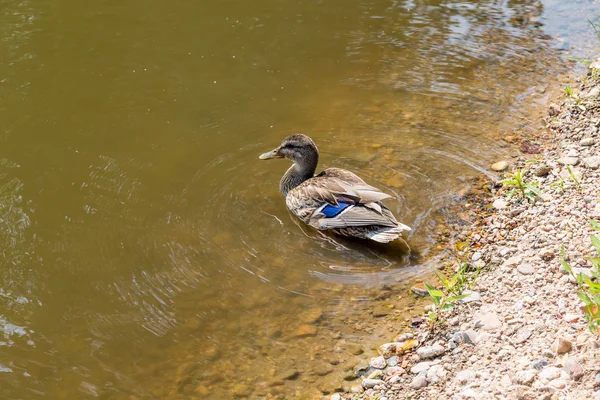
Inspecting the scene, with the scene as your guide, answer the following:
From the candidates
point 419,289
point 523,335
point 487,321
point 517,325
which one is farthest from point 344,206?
point 523,335

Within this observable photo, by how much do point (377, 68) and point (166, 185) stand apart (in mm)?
4131

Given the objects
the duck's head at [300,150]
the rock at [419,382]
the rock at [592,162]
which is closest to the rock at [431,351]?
the rock at [419,382]

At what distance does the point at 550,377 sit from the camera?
3.64 m

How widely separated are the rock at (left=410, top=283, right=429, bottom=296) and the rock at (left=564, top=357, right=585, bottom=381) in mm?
1749

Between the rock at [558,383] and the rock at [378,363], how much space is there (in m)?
1.32

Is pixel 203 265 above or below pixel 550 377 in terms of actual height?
below

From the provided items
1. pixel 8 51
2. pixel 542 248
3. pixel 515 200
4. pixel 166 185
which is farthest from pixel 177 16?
pixel 542 248

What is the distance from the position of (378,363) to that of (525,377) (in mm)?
1199

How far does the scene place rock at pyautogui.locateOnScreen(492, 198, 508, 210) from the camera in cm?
621

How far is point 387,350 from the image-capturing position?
4.75 meters

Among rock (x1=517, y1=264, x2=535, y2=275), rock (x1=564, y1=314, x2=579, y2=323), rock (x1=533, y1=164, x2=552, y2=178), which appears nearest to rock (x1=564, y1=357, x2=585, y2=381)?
rock (x1=564, y1=314, x2=579, y2=323)

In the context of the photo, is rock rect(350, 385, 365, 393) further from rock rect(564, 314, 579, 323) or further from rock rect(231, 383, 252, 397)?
rock rect(564, 314, 579, 323)

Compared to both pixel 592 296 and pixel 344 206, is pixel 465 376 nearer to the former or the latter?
pixel 592 296

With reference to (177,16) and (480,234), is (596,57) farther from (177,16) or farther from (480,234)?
(177,16)
